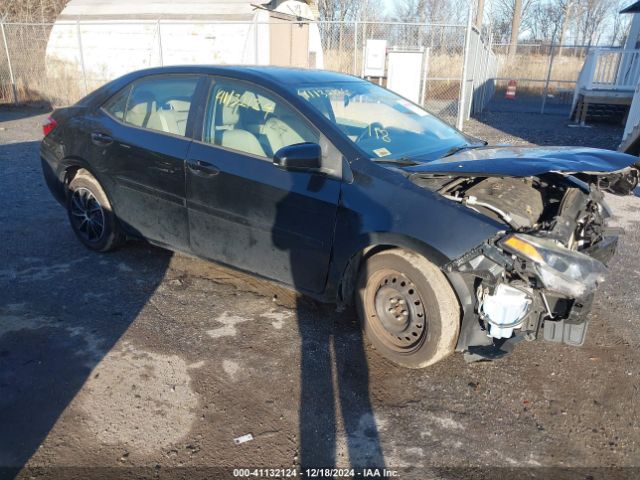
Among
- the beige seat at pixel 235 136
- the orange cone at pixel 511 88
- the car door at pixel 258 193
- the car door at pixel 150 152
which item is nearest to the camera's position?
the car door at pixel 258 193

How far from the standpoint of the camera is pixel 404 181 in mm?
3105

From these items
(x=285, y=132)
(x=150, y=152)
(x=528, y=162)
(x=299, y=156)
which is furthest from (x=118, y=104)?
(x=528, y=162)

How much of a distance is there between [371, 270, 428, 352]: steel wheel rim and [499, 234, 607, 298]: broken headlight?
0.63 metres

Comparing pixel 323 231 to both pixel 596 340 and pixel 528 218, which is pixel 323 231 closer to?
pixel 528 218

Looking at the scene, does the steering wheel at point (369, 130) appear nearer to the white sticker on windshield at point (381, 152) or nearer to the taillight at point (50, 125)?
the white sticker on windshield at point (381, 152)

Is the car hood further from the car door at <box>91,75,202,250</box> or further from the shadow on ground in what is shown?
the shadow on ground

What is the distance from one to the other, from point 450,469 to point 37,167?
8.11 meters

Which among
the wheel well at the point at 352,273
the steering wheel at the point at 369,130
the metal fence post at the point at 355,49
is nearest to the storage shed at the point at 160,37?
the metal fence post at the point at 355,49

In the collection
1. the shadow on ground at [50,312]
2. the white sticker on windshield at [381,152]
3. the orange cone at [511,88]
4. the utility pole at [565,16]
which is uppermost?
the utility pole at [565,16]

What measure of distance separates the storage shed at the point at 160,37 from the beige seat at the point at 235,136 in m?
11.9

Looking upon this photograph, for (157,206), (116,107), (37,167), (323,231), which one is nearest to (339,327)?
→ (323,231)

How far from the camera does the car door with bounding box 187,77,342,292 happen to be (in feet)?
11.1

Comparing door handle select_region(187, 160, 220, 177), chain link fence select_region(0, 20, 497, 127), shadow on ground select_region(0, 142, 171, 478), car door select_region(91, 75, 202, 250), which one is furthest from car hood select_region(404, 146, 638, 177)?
chain link fence select_region(0, 20, 497, 127)

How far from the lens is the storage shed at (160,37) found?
15602 millimetres
